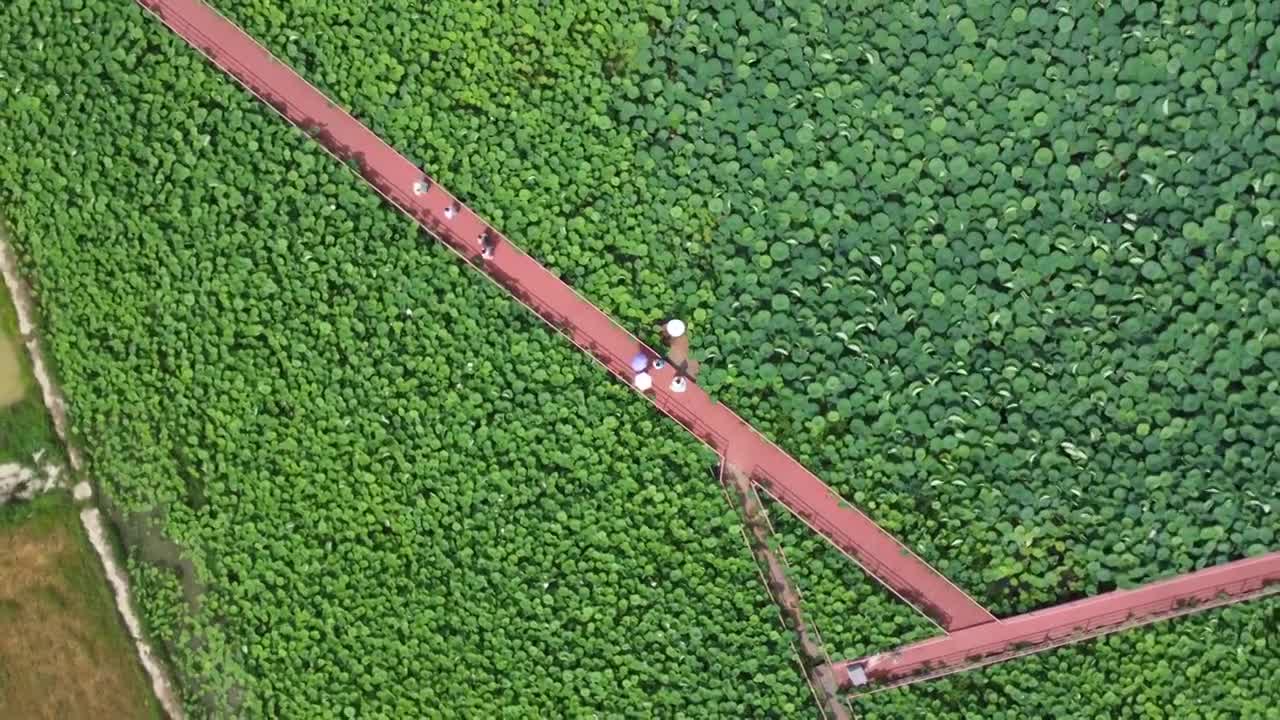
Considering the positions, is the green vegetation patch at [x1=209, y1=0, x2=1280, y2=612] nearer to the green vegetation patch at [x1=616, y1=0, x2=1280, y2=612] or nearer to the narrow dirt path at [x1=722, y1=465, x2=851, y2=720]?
the green vegetation patch at [x1=616, y1=0, x2=1280, y2=612]

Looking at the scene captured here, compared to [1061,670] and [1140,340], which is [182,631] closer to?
[1061,670]

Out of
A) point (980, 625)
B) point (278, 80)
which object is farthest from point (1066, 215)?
point (278, 80)

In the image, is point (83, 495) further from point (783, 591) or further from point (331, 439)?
point (783, 591)

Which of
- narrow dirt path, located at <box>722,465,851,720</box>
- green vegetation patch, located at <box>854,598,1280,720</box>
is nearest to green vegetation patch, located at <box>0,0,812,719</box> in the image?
narrow dirt path, located at <box>722,465,851,720</box>

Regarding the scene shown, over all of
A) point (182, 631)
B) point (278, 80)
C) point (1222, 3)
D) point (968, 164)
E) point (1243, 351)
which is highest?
point (1222, 3)

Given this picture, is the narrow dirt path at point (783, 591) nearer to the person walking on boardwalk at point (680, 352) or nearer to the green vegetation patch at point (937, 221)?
the green vegetation patch at point (937, 221)

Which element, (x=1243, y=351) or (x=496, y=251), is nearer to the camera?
(x=1243, y=351)

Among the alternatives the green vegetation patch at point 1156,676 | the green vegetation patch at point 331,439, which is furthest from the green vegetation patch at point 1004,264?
the green vegetation patch at point 331,439
